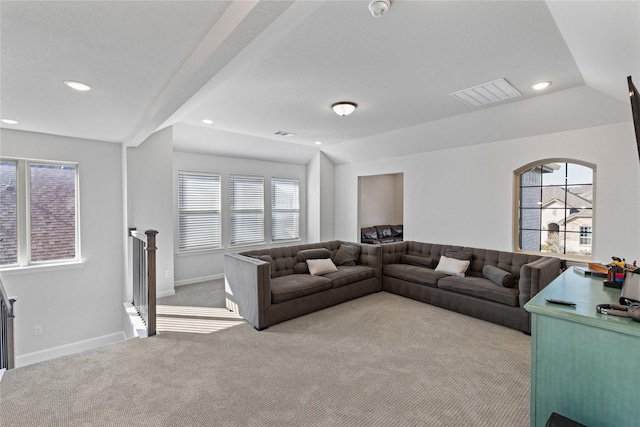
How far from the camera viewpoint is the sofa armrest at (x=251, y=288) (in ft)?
10.9

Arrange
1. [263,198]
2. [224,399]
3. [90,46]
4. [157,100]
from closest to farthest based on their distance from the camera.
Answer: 1. [90,46]
2. [224,399]
3. [157,100]
4. [263,198]

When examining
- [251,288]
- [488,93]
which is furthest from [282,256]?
[488,93]

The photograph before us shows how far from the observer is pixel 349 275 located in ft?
13.9

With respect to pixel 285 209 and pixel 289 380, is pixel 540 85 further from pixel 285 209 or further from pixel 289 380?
pixel 285 209

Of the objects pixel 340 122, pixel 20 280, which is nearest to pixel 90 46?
pixel 340 122

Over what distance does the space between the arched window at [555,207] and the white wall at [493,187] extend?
18 centimetres

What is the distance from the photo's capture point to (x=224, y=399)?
215cm

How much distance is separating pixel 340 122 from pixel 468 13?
2.78 m

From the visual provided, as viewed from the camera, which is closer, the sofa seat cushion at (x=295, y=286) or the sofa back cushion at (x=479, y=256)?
the sofa seat cushion at (x=295, y=286)

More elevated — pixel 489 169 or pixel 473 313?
pixel 489 169

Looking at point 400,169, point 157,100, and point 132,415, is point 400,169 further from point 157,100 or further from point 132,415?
point 132,415

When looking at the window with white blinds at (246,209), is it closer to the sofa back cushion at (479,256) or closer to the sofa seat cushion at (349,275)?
the sofa seat cushion at (349,275)

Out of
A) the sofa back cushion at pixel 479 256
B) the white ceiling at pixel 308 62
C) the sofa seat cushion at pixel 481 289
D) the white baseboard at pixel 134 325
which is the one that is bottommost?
the white baseboard at pixel 134 325

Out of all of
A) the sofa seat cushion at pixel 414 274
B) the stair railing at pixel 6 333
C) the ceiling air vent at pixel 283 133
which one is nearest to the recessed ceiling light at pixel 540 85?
the sofa seat cushion at pixel 414 274
